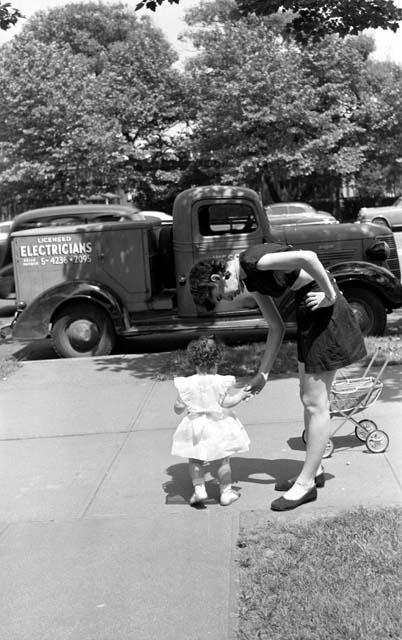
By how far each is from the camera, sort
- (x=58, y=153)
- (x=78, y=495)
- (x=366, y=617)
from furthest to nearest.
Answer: (x=58, y=153) < (x=78, y=495) < (x=366, y=617)

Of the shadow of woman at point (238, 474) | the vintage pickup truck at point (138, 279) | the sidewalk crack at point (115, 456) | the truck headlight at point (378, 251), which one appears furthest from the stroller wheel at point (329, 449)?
the truck headlight at point (378, 251)

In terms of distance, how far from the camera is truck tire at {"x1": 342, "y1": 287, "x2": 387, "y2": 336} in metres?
9.51

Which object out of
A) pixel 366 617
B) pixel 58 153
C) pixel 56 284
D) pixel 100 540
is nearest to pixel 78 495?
pixel 100 540

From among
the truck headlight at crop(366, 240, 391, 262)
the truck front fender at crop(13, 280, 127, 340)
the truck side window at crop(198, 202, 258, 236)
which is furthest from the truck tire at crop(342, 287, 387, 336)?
the truck front fender at crop(13, 280, 127, 340)

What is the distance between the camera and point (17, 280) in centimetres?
983

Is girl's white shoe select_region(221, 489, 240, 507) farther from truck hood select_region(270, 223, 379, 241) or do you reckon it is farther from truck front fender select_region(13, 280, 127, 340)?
truck hood select_region(270, 223, 379, 241)

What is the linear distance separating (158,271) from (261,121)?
23.1 m

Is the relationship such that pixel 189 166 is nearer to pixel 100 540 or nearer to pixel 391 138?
pixel 391 138

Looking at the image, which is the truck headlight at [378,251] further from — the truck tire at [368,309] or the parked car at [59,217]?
the parked car at [59,217]

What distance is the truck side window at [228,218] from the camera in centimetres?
972

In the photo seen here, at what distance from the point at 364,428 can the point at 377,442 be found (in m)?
0.13

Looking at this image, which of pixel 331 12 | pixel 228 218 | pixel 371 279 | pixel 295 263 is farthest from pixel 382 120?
pixel 295 263

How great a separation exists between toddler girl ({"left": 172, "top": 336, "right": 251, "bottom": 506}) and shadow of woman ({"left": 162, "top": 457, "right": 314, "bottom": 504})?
286 millimetres

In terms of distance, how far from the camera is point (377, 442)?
17.4 ft
